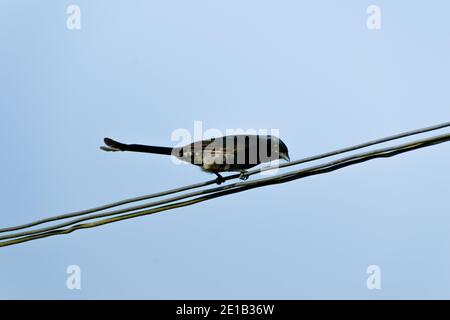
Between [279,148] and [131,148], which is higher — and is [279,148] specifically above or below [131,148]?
above

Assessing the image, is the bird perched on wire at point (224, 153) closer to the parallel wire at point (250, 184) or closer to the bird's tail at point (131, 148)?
the bird's tail at point (131, 148)

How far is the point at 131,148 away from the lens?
7.20 m

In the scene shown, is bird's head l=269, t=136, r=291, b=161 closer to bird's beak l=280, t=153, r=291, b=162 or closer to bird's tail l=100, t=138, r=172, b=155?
bird's beak l=280, t=153, r=291, b=162

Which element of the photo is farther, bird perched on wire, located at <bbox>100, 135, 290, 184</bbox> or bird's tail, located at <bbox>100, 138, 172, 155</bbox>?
bird perched on wire, located at <bbox>100, 135, 290, 184</bbox>

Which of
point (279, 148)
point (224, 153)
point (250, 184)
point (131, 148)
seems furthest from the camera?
point (279, 148)

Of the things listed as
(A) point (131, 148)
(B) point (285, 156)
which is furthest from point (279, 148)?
(A) point (131, 148)

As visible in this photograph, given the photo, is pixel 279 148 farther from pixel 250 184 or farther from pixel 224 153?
pixel 250 184

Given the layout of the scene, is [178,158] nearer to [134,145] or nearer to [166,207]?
[134,145]

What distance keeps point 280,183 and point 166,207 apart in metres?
0.92

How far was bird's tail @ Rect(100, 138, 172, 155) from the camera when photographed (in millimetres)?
6988

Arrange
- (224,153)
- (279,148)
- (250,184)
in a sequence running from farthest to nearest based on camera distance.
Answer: (279,148), (224,153), (250,184)

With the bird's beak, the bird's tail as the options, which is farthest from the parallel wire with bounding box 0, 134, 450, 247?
the bird's beak
